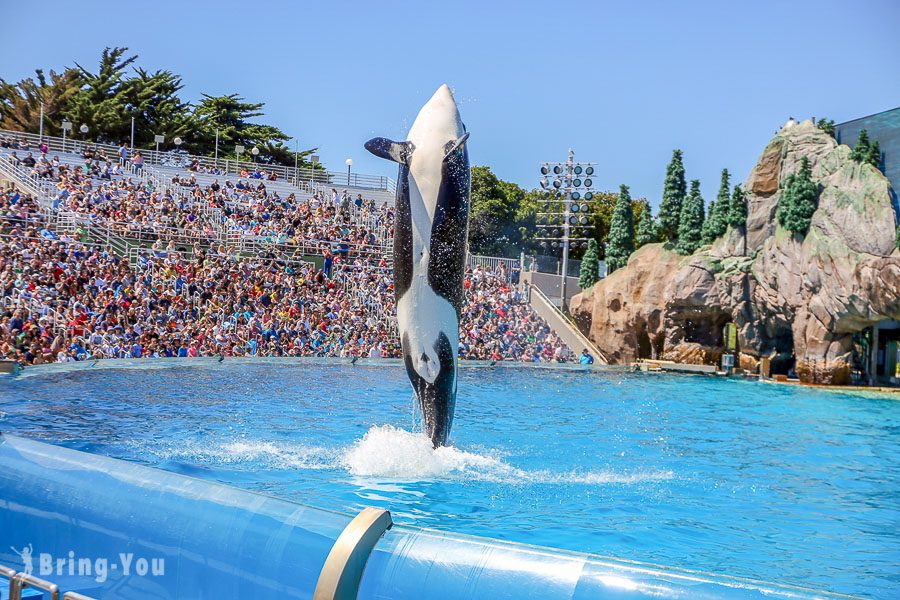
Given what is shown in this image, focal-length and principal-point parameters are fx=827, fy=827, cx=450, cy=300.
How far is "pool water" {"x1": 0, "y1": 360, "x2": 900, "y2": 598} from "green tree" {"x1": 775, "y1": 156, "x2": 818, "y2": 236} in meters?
7.36

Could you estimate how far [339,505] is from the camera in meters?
6.26

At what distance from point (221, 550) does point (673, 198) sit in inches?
1112

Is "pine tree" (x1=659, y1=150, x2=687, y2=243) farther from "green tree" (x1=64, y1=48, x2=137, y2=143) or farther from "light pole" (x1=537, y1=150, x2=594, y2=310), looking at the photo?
"green tree" (x1=64, y1=48, x2=137, y2=143)

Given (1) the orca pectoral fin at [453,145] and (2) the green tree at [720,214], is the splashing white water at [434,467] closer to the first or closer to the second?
(1) the orca pectoral fin at [453,145]

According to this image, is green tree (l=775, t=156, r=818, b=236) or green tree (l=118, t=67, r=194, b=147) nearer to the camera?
green tree (l=775, t=156, r=818, b=236)

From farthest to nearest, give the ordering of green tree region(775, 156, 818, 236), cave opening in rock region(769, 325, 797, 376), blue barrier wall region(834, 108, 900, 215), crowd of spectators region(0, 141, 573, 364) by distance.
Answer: cave opening in rock region(769, 325, 797, 376)
green tree region(775, 156, 818, 236)
blue barrier wall region(834, 108, 900, 215)
crowd of spectators region(0, 141, 573, 364)

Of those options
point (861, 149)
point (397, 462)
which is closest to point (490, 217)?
point (861, 149)

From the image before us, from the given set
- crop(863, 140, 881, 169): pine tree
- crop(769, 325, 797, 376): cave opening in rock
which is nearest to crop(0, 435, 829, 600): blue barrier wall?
crop(863, 140, 881, 169): pine tree

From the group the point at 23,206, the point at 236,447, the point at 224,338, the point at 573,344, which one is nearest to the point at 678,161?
the point at 573,344

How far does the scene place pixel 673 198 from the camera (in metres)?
29.4

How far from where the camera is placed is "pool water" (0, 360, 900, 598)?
5988mm

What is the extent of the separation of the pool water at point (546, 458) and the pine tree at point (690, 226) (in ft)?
36.5

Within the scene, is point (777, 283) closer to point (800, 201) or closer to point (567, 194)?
point (800, 201)

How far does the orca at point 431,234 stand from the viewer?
6828 mm
